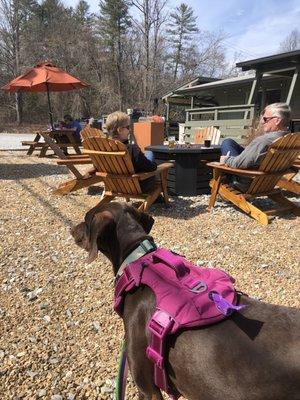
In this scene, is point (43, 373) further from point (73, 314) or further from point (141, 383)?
point (141, 383)

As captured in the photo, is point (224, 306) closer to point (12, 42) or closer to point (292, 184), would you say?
point (292, 184)

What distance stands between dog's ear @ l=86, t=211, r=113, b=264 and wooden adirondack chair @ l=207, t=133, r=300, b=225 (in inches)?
121

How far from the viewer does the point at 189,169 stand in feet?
19.4

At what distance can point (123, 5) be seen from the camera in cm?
3709

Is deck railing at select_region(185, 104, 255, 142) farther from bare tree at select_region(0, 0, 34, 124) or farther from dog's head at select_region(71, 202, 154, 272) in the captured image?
bare tree at select_region(0, 0, 34, 124)

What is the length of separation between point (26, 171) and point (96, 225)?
23.7 ft

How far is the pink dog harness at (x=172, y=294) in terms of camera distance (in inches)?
57.0

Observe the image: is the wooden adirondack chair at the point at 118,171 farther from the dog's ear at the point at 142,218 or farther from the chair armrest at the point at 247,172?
the dog's ear at the point at 142,218

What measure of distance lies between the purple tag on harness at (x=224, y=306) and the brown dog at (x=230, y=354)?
36 millimetres

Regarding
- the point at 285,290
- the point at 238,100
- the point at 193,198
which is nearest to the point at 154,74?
the point at 238,100

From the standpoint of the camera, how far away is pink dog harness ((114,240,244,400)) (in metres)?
1.45

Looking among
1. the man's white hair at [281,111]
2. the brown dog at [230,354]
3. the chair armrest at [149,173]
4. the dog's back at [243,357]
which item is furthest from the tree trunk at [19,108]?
the dog's back at [243,357]

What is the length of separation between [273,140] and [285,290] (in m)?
Result: 2.17

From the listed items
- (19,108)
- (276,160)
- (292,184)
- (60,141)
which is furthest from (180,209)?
(19,108)
